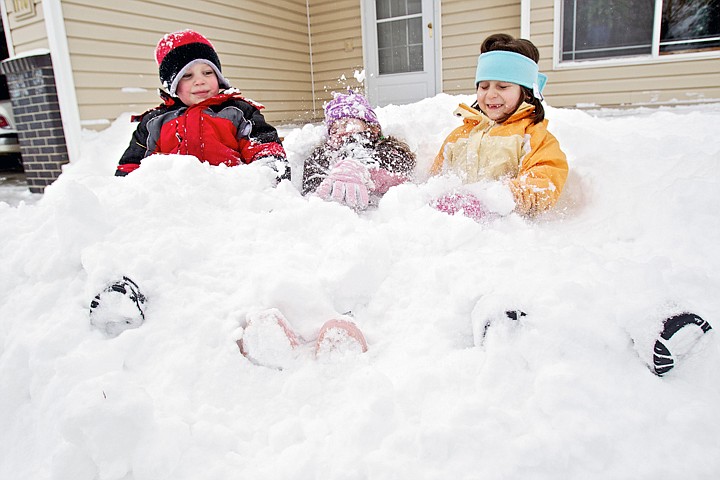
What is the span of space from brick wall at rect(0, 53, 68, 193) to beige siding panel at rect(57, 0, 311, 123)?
270 millimetres

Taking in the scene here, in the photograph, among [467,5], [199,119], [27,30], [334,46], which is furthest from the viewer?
[334,46]

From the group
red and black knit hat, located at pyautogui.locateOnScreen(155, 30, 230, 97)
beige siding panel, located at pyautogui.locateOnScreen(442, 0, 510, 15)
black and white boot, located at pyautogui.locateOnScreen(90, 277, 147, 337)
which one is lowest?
black and white boot, located at pyautogui.locateOnScreen(90, 277, 147, 337)

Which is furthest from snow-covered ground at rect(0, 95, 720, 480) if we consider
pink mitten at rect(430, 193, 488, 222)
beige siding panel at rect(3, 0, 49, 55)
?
beige siding panel at rect(3, 0, 49, 55)

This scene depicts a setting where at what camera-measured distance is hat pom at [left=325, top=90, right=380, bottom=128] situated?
8.82 feet

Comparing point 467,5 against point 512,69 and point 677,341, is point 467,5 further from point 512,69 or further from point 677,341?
point 677,341

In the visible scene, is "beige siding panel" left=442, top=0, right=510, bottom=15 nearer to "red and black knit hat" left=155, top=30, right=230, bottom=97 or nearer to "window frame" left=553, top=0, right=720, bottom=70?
"window frame" left=553, top=0, right=720, bottom=70

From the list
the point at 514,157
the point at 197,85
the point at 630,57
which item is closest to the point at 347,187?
the point at 514,157

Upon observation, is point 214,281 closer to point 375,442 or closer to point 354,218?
Answer: point 354,218

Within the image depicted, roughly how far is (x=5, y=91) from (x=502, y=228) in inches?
465

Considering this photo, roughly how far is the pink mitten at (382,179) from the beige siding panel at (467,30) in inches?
199

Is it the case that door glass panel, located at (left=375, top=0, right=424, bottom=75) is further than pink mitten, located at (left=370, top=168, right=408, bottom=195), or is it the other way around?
door glass panel, located at (left=375, top=0, right=424, bottom=75)

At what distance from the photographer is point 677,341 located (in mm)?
1062

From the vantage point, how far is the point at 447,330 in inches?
50.4

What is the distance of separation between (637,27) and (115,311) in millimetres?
6978
